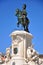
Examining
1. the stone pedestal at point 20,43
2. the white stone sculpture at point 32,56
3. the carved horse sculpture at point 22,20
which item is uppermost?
the carved horse sculpture at point 22,20

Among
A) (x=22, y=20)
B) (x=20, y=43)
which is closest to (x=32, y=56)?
(x=20, y=43)

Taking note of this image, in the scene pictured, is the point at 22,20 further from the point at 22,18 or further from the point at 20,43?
the point at 20,43

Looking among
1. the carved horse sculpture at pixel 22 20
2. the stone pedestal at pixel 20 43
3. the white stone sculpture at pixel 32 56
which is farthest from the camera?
the carved horse sculpture at pixel 22 20

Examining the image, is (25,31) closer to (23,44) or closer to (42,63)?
(23,44)

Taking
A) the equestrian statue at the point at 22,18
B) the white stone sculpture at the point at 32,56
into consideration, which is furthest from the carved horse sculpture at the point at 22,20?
the white stone sculpture at the point at 32,56

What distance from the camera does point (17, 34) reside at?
25781mm

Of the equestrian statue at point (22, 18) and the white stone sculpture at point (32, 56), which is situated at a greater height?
the equestrian statue at point (22, 18)

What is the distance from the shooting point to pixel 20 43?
2566 centimetres

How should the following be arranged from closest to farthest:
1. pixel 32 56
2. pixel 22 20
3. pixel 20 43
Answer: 1. pixel 32 56
2. pixel 20 43
3. pixel 22 20

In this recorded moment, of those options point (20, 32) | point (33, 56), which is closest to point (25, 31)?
point (20, 32)

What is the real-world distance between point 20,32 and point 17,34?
0.29 metres

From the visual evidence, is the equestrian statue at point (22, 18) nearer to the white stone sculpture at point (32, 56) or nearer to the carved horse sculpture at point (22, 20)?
the carved horse sculpture at point (22, 20)

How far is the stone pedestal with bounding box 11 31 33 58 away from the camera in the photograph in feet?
84.0

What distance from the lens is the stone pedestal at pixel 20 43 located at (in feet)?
84.0
